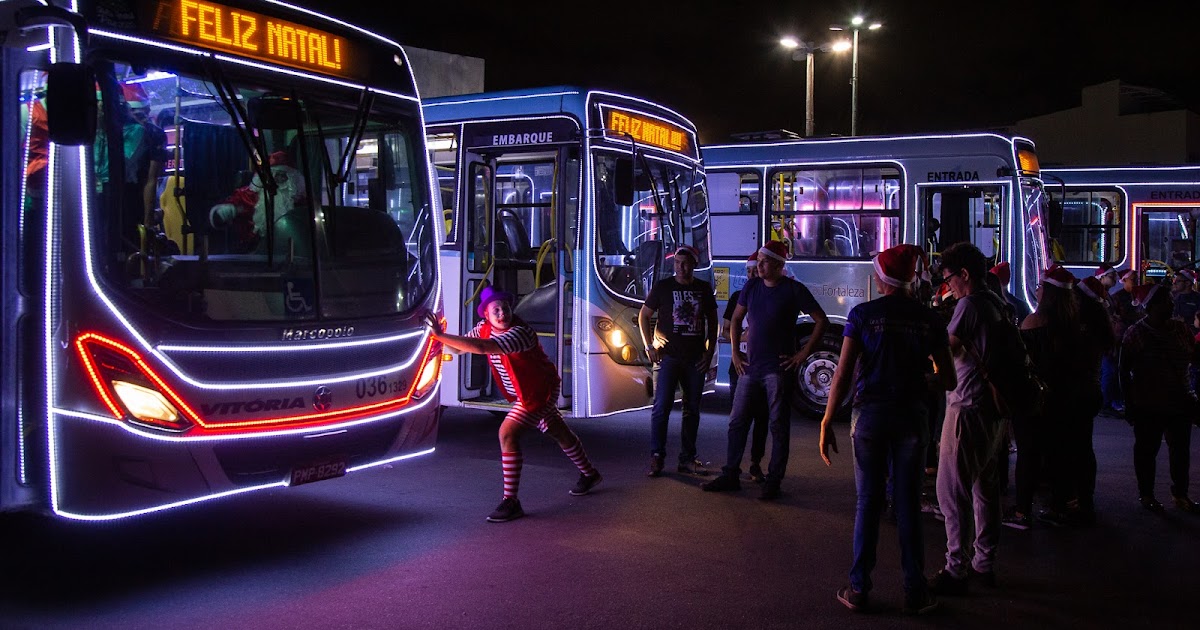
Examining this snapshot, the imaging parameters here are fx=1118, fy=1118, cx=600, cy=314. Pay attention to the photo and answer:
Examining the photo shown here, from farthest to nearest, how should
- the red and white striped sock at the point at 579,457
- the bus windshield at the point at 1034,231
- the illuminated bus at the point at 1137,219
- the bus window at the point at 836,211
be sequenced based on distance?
the illuminated bus at the point at 1137,219
the bus window at the point at 836,211
the bus windshield at the point at 1034,231
the red and white striped sock at the point at 579,457

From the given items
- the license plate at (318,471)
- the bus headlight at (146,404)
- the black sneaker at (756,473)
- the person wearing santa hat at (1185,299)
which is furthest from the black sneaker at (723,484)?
the person wearing santa hat at (1185,299)

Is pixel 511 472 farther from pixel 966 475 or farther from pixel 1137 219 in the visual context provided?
pixel 1137 219

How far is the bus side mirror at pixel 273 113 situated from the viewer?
6621mm

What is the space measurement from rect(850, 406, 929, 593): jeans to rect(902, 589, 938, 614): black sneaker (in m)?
0.03

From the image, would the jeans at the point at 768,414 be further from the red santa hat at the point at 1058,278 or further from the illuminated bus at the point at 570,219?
the red santa hat at the point at 1058,278

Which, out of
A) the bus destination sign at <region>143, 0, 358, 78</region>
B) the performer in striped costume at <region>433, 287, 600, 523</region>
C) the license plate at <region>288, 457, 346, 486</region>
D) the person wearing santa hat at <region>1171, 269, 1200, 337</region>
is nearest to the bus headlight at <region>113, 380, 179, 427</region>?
the license plate at <region>288, 457, 346, 486</region>

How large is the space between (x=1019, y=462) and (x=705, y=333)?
2.76m

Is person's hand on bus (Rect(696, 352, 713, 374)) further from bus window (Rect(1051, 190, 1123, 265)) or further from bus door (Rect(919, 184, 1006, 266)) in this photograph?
bus window (Rect(1051, 190, 1123, 265))

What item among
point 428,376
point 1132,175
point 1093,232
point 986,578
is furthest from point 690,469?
point 1132,175

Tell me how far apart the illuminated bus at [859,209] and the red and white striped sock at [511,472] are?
6.20 meters

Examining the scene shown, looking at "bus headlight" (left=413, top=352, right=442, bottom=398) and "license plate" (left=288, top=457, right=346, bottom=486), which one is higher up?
"bus headlight" (left=413, top=352, right=442, bottom=398)

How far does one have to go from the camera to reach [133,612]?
559cm

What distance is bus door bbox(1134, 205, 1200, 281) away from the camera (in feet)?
61.2

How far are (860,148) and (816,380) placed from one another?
2.92 metres
